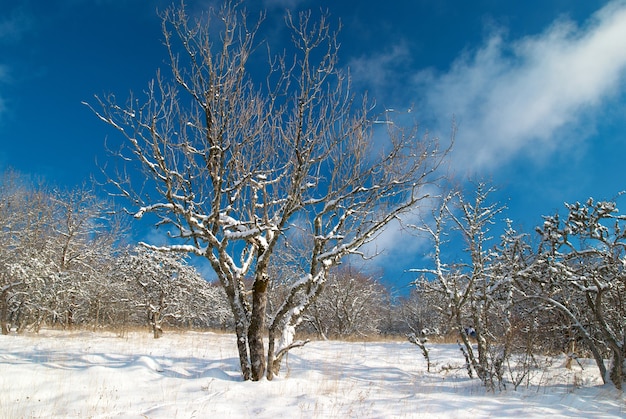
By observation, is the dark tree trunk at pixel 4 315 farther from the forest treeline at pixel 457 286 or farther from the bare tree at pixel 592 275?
the bare tree at pixel 592 275

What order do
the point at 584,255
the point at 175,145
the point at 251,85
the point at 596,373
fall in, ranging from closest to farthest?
1. the point at 175,145
2. the point at 251,85
3. the point at 584,255
4. the point at 596,373

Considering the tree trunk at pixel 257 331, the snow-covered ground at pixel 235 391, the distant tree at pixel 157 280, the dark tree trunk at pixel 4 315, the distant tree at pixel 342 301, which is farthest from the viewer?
the distant tree at pixel 342 301

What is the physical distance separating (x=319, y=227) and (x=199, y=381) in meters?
3.67

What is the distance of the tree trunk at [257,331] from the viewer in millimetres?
7160

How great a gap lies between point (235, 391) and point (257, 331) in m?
1.39

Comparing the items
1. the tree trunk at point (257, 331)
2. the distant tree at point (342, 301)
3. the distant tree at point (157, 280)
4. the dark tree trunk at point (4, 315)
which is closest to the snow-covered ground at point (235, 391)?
the tree trunk at point (257, 331)

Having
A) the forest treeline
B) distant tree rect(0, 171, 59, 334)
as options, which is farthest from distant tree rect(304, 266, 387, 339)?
distant tree rect(0, 171, 59, 334)

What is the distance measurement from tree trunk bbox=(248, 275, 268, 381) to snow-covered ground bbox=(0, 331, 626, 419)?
0.41 meters

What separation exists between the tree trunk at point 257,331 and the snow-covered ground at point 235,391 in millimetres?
409

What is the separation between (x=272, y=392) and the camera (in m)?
6.20

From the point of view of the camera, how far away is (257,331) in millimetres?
7312

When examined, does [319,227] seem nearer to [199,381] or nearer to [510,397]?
[199,381]

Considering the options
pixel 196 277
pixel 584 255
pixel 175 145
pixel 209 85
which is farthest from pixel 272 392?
pixel 196 277

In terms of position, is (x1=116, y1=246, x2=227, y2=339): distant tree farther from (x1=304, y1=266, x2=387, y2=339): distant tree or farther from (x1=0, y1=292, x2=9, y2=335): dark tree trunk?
(x1=304, y1=266, x2=387, y2=339): distant tree
